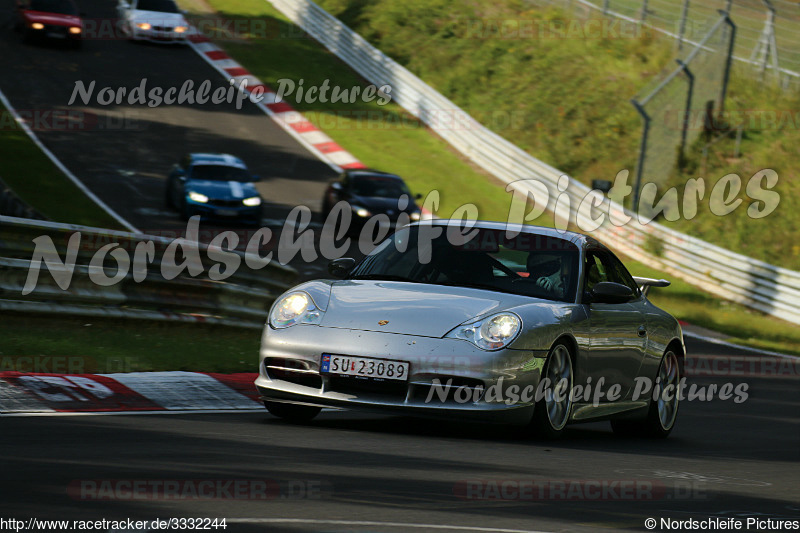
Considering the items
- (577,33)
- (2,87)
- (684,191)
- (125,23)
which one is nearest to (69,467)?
(684,191)

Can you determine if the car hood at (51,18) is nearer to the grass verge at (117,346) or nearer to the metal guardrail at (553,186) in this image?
the metal guardrail at (553,186)

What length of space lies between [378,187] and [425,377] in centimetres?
1901

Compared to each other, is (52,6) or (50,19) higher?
(52,6)

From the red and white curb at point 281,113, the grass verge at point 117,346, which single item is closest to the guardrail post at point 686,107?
the red and white curb at point 281,113

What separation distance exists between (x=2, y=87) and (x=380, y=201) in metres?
13.2

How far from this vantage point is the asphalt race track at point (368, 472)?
5160 mm

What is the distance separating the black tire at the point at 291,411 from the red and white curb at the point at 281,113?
79.5 ft

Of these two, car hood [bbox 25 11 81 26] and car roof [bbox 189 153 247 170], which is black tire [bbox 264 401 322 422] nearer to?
car roof [bbox 189 153 247 170]

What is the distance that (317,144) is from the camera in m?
34.4

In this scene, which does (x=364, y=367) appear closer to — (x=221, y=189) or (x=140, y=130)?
(x=221, y=189)

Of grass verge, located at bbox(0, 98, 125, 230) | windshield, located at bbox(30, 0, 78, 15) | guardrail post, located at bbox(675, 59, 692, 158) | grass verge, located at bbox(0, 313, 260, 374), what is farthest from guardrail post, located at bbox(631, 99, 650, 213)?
windshield, located at bbox(30, 0, 78, 15)

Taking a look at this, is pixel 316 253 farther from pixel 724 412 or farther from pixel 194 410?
pixel 194 410

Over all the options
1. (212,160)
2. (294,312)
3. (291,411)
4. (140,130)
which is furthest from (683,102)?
(294,312)

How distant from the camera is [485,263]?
8.62 meters
